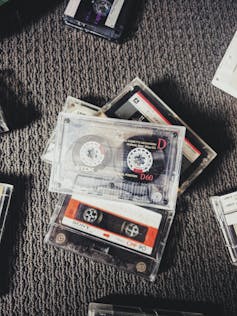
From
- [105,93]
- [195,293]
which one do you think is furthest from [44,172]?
[195,293]

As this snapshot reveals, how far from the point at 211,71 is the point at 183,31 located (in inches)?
6.1

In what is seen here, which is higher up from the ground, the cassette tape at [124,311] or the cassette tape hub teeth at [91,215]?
the cassette tape hub teeth at [91,215]

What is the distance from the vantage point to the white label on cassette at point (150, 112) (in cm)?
122

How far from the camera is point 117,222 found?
47.8 inches

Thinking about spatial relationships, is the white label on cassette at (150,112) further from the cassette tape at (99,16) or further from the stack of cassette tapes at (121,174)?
the cassette tape at (99,16)

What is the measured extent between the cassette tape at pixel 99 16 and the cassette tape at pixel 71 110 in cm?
23

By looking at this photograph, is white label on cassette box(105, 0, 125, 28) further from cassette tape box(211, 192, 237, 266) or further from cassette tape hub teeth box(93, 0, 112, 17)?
cassette tape box(211, 192, 237, 266)

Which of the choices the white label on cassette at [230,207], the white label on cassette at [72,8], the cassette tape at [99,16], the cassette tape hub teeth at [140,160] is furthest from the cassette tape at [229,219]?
the white label on cassette at [72,8]

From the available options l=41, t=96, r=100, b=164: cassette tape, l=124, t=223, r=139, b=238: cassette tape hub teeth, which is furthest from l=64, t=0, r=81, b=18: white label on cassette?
l=124, t=223, r=139, b=238: cassette tape hub teeth

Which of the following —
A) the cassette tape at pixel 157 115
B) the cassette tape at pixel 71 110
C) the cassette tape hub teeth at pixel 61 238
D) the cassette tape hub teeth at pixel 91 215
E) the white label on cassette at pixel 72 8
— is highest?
the white label on cassette at pixel 72 8

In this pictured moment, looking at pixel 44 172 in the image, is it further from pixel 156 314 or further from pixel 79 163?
pixel 156 314

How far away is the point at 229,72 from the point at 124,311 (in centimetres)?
72

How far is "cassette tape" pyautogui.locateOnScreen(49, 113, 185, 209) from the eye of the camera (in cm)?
116

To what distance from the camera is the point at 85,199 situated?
47.8 inches
